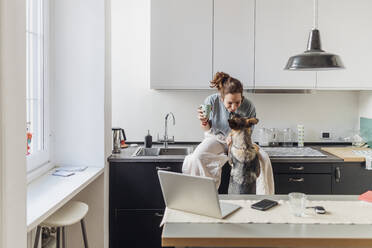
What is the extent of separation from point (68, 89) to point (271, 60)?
1.67m

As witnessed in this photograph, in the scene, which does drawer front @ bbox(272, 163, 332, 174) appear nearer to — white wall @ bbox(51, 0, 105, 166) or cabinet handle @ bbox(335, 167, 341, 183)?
cabinet handle @ bbox(335, 167, 341, 183)

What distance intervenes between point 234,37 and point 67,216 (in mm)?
1951

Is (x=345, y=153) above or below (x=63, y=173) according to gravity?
above

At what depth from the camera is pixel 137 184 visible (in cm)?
288

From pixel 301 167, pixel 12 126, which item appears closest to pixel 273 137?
pixel 301 167

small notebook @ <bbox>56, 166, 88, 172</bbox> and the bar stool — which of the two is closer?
the bar stool

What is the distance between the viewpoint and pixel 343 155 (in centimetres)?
295

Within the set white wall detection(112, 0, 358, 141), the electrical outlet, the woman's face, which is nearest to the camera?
the woman's face

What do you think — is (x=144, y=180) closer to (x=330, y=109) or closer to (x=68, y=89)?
(x=68, y=89)

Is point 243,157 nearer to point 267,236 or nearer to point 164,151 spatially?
point 267,236

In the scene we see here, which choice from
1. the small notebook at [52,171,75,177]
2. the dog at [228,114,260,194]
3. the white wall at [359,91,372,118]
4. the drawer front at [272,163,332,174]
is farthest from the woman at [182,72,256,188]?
the white wall at [359,91,372,118]

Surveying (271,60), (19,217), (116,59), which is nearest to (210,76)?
(271,60)

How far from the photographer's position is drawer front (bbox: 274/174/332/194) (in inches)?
114

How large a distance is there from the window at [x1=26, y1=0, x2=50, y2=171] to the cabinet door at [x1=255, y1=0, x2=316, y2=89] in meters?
1.68
